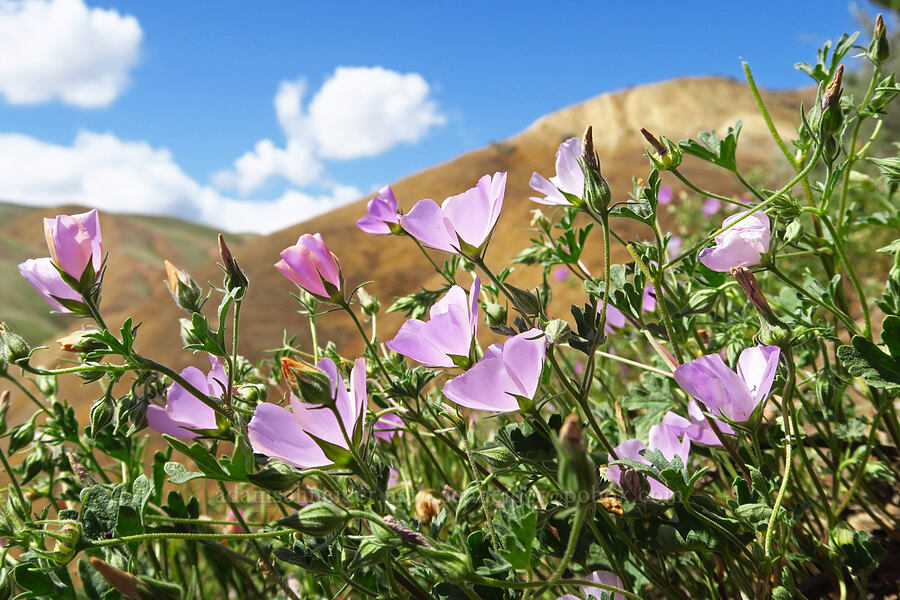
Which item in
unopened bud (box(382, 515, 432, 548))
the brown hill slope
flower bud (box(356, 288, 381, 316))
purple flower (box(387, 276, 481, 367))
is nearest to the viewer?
unopened bud (box(382, 515, 432, 548))

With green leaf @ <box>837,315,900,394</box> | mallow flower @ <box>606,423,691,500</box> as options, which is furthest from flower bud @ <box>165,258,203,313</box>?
green leaf @ <box>837,315,900,394</box>

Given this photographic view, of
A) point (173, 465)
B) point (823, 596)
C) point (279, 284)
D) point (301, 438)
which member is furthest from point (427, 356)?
point (279, 284)

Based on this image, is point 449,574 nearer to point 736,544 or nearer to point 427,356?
point 427,356

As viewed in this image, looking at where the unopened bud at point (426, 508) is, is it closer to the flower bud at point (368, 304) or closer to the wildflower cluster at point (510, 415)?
the wildflower cluster at point (510, 415)

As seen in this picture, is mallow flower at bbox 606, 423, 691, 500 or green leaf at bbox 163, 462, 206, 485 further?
mallow flower at bbox 606, 423, 691, 500

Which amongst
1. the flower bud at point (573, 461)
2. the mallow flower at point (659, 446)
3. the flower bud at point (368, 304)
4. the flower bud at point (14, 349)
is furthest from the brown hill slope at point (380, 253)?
the flower bud at point (573, 461)

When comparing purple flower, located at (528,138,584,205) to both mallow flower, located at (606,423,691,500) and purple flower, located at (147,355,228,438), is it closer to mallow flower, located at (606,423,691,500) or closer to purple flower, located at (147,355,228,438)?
mallow flower, located at (606,423,691,500)
